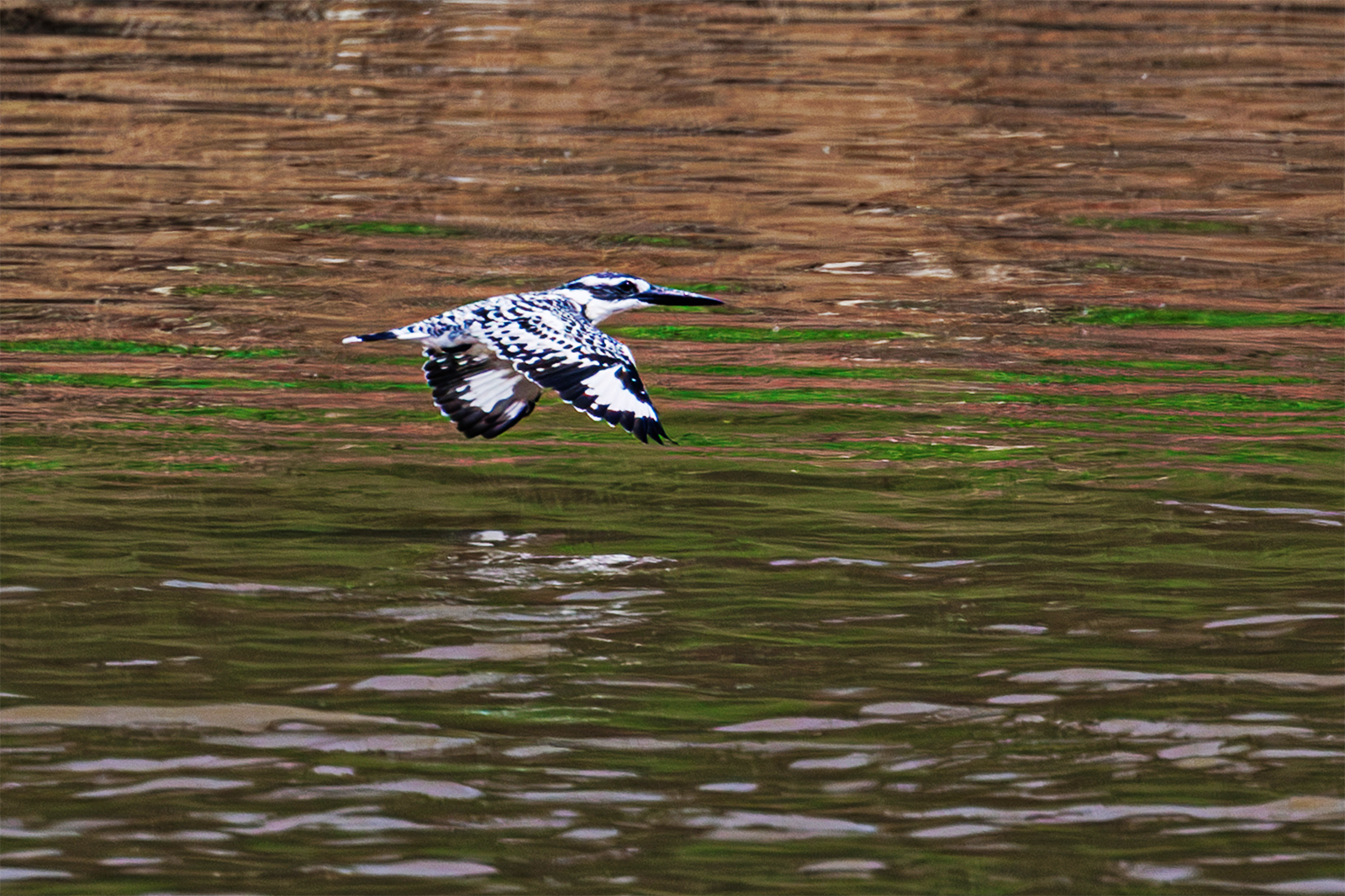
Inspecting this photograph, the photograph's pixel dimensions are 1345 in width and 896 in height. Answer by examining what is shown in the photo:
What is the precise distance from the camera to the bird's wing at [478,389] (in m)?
9.25

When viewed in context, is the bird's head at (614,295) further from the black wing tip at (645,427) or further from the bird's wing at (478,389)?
the black wing tip at (645,427)

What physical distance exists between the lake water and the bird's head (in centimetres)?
64

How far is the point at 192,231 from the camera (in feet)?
47.5

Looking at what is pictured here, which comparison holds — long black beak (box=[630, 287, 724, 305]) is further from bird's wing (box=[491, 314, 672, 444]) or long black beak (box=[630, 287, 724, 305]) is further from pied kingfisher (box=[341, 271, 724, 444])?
bird's wing (box=[491, 314, 672, 444])

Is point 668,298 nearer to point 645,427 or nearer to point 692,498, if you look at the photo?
point 692,498

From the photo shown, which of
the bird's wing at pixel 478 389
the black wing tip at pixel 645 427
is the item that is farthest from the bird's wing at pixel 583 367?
the bird's wing at pixel 478 389

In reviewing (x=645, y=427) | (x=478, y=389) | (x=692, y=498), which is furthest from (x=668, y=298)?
(x=645, y=427)

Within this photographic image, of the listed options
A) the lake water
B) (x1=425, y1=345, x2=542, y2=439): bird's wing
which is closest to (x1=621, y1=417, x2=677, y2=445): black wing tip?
the lake water

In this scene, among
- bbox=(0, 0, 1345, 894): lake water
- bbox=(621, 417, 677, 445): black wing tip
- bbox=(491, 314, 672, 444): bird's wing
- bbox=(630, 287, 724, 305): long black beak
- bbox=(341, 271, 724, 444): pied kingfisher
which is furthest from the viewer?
bbox=(630, 287, 724, 305): long black beak

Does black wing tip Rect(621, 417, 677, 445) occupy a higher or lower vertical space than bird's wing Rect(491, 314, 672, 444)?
lower

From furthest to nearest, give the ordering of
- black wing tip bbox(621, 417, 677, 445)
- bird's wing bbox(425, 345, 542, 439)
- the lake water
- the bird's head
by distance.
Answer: the bird's head
bird's wing bbox(425, 345, 542, 439)
black wing tip bbox(621, 417, 677, 445)
the lake water

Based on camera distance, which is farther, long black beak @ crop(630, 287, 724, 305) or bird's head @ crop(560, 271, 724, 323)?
long black beak @ crop(630, 287, 724, 305)

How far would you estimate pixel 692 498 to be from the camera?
9055 millimetres

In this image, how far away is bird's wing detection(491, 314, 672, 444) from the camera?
793cm
